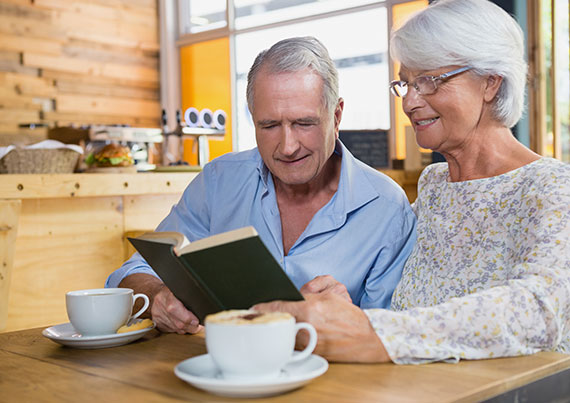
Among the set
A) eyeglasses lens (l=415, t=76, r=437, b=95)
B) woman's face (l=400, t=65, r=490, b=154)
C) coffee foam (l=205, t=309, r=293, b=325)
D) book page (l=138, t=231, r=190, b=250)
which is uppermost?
eyeglasses lens (l=415, t=76, r=437, b=95)

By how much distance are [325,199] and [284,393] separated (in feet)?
3.21

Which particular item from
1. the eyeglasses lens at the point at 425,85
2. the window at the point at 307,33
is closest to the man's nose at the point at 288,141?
the eyeglasses lens at the point at 425,85

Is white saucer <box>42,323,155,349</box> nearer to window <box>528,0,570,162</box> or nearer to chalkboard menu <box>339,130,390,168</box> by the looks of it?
chalkboard menu <box>339,130,390,168</box>

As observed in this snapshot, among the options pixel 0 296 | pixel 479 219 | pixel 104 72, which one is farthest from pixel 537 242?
pixel 104 72

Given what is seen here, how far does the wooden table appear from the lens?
91 cm

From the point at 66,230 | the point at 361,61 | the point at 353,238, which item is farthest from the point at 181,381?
the point at 361,61

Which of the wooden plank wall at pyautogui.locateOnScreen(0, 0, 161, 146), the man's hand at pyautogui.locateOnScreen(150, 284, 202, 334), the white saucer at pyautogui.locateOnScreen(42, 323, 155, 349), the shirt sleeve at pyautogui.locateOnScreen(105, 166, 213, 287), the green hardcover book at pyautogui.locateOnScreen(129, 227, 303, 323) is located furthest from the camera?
the wooden plank wall at pyautogui.locateOnScreen(0, 0, 161, 146)

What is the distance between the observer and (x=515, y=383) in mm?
971

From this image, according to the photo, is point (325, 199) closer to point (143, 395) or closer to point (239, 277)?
point (239, 277)

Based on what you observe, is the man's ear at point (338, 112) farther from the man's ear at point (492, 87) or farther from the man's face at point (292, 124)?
the man's ear at point (492, 87)

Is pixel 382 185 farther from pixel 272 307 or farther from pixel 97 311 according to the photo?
pixel 97 311

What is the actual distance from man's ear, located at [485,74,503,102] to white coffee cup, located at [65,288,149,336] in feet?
2.94

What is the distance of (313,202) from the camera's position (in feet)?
6.06

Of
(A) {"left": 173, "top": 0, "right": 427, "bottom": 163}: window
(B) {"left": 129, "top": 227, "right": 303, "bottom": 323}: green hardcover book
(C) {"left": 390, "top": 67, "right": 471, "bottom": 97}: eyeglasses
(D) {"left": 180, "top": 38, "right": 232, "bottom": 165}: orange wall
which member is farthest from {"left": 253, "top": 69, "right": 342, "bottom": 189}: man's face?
(D) {"left": 180, "top": 38, "right": 232, "bottom": 165}: orange wall
